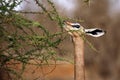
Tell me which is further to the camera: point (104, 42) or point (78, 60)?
point (104, 42)

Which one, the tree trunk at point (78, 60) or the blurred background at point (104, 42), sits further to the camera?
the blurred background at point (104, 42)

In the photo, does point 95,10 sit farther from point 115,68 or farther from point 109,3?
point 115,68

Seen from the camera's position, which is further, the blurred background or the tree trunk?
the blurred background

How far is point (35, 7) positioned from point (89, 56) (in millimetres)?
6313

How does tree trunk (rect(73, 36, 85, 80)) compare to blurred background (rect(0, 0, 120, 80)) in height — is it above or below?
above

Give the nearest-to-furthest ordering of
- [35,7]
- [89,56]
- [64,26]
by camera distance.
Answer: [64,26] < [35,7] < [89,56]

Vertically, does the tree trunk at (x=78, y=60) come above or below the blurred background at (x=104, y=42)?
above

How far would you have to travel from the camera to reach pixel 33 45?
156 centimetres

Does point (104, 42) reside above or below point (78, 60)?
below

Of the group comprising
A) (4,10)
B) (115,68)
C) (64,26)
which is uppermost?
(4,10)

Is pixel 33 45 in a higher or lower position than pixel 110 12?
higher

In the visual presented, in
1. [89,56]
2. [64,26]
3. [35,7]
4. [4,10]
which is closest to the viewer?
→ [4,10]

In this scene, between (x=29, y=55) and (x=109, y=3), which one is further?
(x=109, y=3)

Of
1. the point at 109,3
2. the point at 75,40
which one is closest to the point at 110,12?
the point at 109,3
